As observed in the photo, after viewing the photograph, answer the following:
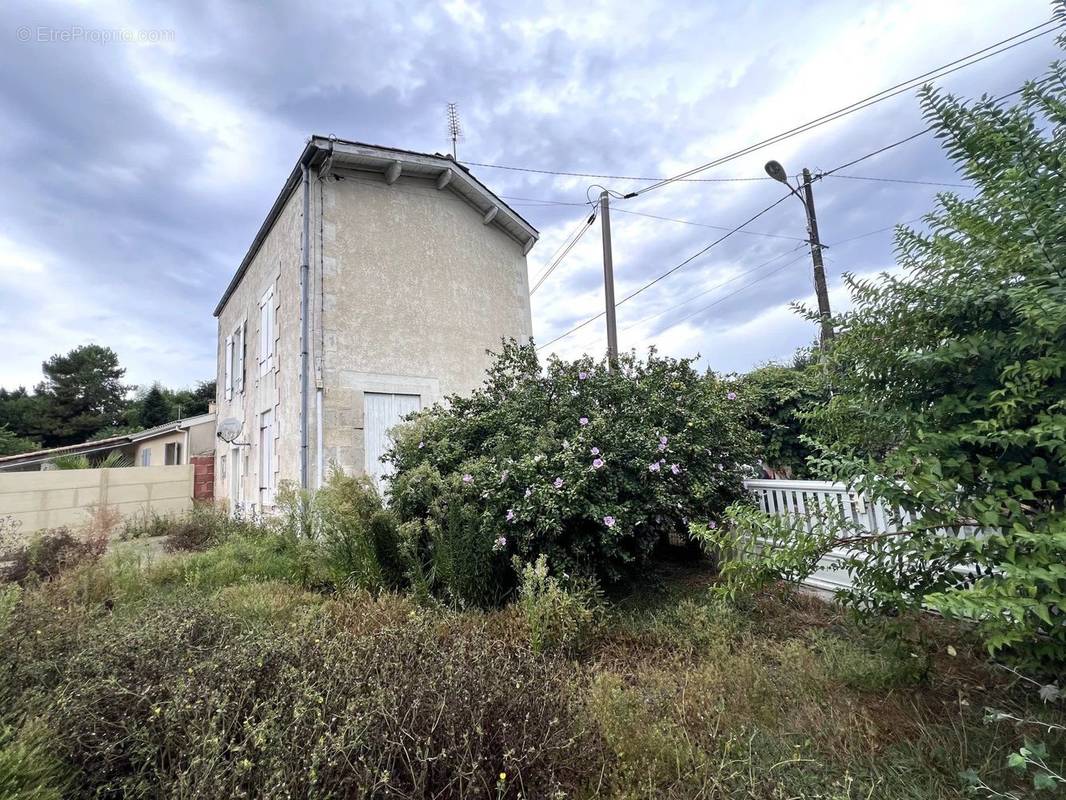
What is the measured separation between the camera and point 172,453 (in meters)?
18.2

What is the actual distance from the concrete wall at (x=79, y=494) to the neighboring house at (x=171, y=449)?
1.04m

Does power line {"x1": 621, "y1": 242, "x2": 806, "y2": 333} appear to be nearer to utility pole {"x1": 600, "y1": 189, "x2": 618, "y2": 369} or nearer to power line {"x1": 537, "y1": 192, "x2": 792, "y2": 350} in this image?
power line {"x1": 537, "y1": 192, "x2": 792, "y2": 350}

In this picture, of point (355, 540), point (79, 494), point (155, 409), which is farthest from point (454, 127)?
point (155, 409)

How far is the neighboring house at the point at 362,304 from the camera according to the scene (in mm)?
7734

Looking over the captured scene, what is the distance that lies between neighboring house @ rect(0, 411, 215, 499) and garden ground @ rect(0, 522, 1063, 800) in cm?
1325

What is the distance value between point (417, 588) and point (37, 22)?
8481 mm

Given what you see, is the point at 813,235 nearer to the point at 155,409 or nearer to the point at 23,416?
the point at 155,409

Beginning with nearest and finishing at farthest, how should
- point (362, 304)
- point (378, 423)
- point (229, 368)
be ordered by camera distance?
1. point (378, 423)
2. point (362, 304)
3. point (229, 368)

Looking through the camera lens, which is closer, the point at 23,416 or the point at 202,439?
the point at 202,439

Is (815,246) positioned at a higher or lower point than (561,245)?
lower

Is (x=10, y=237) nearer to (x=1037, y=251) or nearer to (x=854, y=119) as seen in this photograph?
(x=1037, y=251)

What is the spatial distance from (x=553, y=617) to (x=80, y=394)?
43442mm

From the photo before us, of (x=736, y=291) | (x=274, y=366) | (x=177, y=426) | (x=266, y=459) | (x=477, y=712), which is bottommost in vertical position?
(x=477, y=712)

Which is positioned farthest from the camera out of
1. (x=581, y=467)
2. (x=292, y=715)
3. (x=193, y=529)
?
(x=193, y=529)
